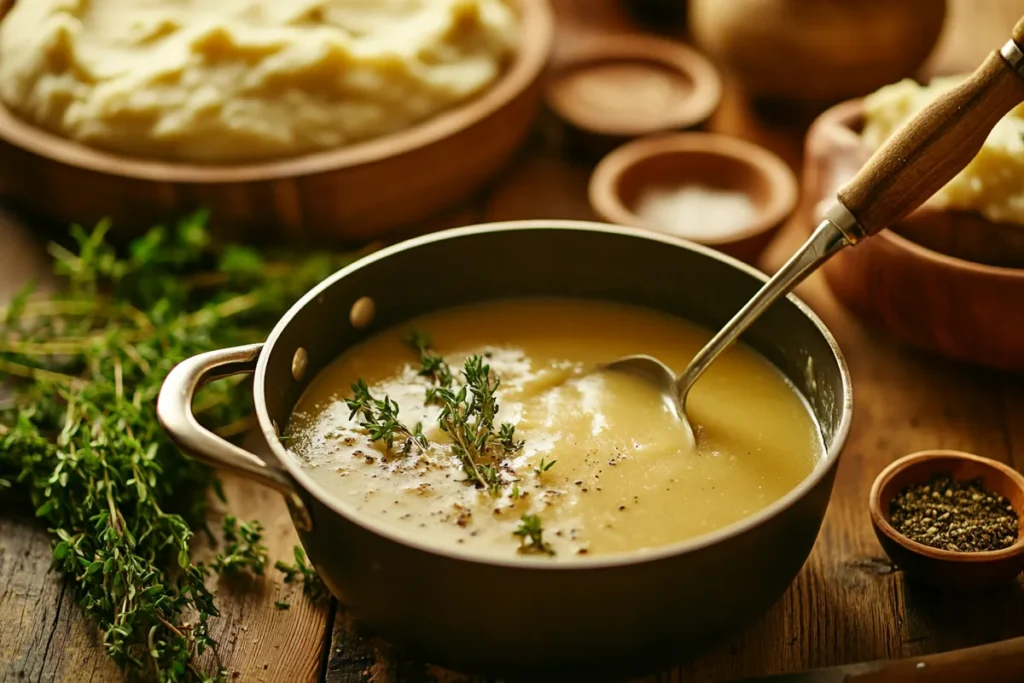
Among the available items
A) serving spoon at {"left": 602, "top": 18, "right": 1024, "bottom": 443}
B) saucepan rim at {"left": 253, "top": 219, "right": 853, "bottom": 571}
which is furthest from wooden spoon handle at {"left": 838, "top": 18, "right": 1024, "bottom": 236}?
saucepan rim at {"left": 253, "top": 219, "right": 853, "bottom": 571}

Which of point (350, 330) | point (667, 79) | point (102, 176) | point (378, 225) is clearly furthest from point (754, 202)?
point (102, 176)

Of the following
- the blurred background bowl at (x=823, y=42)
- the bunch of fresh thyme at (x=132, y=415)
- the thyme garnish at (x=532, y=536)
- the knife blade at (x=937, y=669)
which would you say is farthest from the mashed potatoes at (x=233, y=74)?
the knife blade at (x=937, y=669)

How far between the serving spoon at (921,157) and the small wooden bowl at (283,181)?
963 millimetres

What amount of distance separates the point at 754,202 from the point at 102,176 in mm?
1301

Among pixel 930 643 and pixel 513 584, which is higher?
pixel 513 584

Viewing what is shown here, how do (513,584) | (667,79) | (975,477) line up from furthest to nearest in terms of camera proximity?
1. (667,79)
2. (975,477)
3. (513,584)

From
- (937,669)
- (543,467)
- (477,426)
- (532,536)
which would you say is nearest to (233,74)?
(477,426)

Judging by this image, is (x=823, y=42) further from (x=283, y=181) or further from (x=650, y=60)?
(x=283, y=181)

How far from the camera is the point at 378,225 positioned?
7.88 ft

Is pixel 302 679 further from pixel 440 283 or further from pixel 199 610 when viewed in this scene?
pixel 440 283

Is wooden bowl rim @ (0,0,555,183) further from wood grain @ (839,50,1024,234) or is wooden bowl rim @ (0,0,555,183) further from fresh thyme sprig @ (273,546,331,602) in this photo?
wood grain @ (839,50,1024,234)

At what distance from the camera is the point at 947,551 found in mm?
1573

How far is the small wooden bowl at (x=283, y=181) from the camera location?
7.35 feet

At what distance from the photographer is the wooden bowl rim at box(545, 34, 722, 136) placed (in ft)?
8.48
